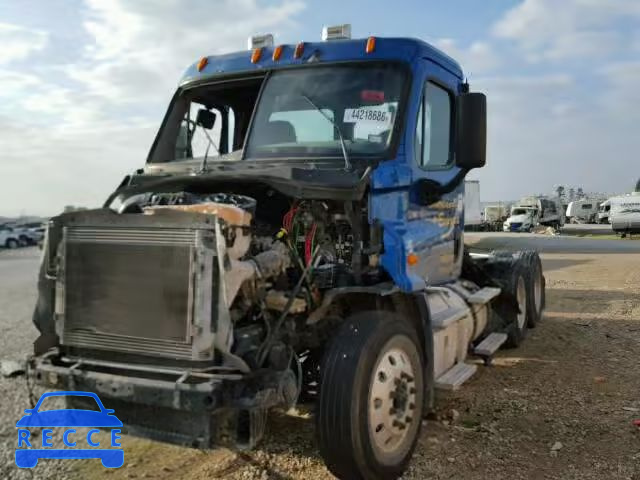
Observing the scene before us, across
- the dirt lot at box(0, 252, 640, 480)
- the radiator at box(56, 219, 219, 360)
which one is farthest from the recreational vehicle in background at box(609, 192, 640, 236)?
the radiator at box(56, 219, 219, 360)

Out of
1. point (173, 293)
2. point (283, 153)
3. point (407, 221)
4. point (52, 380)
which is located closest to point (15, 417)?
point (52, 380)

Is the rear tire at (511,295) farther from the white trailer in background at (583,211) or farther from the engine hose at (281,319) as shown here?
the white trailer in background at (583,211)

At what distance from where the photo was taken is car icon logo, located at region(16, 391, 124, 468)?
138 inches

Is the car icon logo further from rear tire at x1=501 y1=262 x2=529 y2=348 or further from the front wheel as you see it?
rear tire at x1=501 y1=262 x2=529 y2=348

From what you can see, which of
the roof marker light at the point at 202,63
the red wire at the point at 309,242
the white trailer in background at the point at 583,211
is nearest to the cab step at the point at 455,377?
the red wire at the point at 309,242

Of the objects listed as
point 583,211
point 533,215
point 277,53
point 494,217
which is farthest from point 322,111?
point 583,211

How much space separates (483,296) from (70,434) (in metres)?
3.94

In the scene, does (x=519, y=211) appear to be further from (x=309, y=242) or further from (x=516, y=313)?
(x=309, y=242)

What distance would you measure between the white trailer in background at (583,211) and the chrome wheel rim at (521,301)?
174 feet

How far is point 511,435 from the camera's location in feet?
15.2

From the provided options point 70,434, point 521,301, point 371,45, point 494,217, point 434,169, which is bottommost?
point 70,434

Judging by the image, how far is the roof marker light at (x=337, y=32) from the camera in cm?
491

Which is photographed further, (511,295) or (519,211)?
(519,211)

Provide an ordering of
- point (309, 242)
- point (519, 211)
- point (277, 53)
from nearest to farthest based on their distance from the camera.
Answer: point (309, 242), point (277, 53), point (519, 211)
